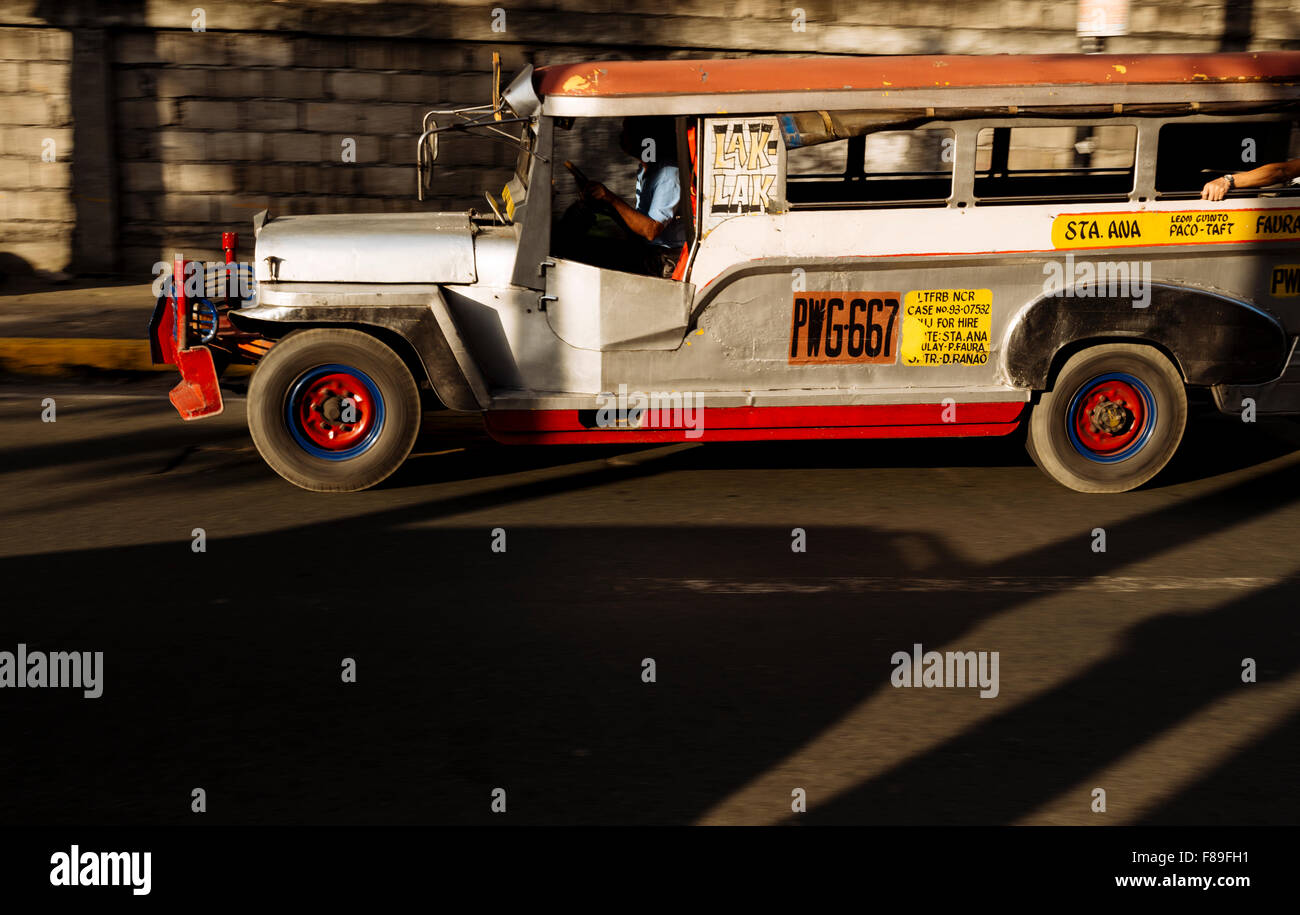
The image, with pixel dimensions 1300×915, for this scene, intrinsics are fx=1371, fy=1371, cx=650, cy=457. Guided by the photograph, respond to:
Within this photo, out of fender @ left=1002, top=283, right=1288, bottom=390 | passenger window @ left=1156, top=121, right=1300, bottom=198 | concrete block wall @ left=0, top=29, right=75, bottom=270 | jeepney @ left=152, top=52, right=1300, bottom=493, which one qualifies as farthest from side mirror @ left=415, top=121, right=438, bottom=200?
concrete block wall @ left=0, top=29, right=75, bottom=270

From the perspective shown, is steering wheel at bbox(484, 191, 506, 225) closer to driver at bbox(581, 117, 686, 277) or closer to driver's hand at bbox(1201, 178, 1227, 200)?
driver at bbox(581, 117, 686, 277)

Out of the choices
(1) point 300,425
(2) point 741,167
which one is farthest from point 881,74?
(1) point 300,425

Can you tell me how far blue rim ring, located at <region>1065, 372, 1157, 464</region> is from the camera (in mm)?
6746

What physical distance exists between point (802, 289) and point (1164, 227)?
1739mm

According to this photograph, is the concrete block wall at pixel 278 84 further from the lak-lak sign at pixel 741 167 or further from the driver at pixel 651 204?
the lak-lak sign at pixel 741 167

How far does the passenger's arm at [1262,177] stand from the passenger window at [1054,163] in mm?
386

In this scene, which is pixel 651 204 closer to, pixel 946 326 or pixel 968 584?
pixel 946 326

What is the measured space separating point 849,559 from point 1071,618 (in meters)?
1.00

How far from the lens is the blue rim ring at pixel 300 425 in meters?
6.57

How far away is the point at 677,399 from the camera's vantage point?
656cm

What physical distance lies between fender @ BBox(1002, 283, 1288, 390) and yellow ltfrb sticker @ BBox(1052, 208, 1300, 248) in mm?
240

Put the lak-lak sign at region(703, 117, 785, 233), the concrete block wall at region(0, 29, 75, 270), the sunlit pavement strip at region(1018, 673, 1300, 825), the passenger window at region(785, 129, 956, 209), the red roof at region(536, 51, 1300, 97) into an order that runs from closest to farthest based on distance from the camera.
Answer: the sunlit pavement strip at region(1018, 673, 1300, 825) → the red roof at region(536, 51, 1300, 97) → the lak-lak sign at region(703, 117, 785, 233) → the passenger window at region(785, 129, 956, 209) → the concrete block wall at region(0, 29, 75, 270)

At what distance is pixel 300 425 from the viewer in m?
6.61

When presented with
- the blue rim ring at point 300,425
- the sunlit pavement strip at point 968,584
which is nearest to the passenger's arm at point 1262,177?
the sunlit pavement strip at point 968,584
